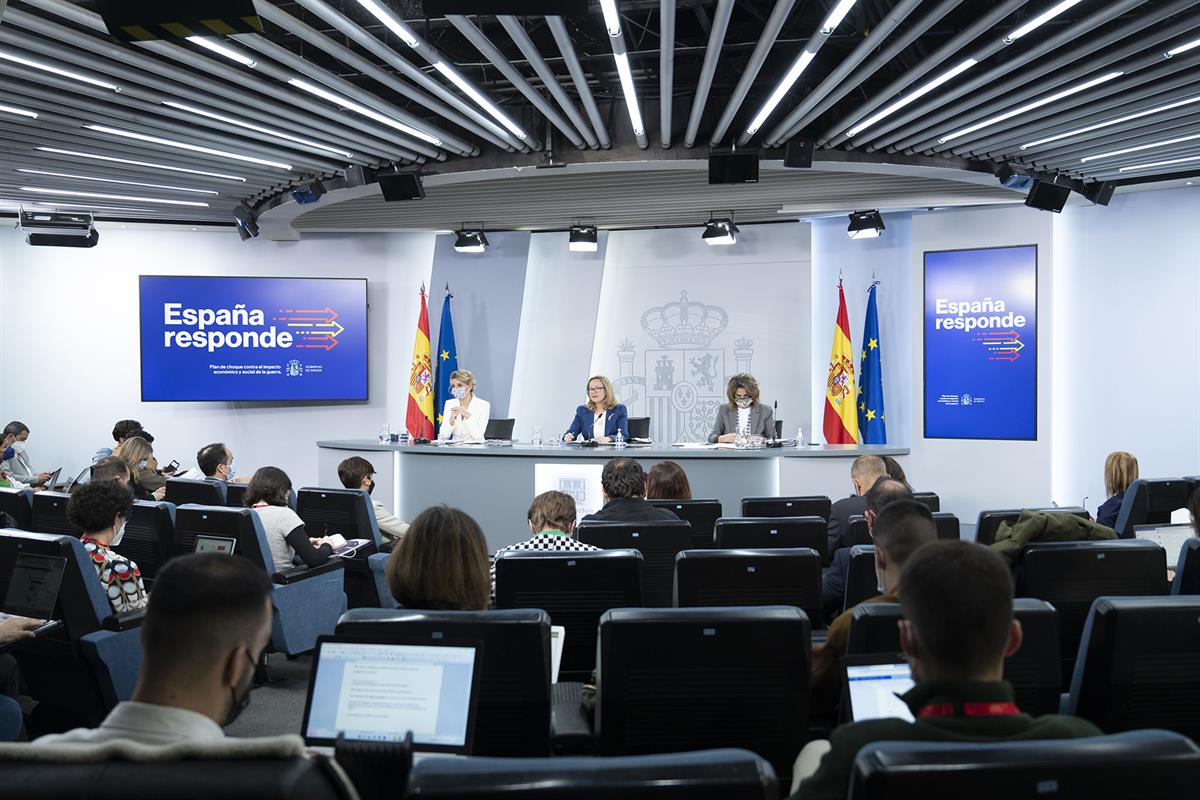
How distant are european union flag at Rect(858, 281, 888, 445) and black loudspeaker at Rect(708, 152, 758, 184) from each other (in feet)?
11.0

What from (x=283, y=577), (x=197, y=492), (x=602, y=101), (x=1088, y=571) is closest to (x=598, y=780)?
(x=1088, y=571)

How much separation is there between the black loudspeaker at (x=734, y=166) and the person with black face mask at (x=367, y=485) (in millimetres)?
3706

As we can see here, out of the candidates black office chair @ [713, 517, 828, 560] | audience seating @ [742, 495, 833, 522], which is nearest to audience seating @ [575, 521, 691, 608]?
black office chair @ [713, 517, 828, 560]

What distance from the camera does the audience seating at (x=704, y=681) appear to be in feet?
7.07

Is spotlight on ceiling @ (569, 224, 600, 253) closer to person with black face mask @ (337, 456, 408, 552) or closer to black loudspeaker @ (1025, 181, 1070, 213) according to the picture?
black loudspeaker @ (1025, 181, 1070, 213)

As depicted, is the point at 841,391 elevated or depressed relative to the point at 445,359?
depressed

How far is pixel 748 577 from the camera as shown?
336 cm

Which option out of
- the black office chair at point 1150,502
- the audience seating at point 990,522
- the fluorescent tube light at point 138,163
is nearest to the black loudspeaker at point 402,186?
the fluorescent tube light at point 138,163

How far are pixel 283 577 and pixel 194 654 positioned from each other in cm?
347

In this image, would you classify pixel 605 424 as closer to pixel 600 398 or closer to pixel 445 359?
pixel 600 398

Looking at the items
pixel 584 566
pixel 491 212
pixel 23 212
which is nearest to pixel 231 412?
pixel 23 212

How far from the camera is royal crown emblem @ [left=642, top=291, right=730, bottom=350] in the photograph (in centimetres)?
1105

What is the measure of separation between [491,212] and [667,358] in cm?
271

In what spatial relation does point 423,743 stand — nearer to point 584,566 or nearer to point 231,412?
point 584,566
